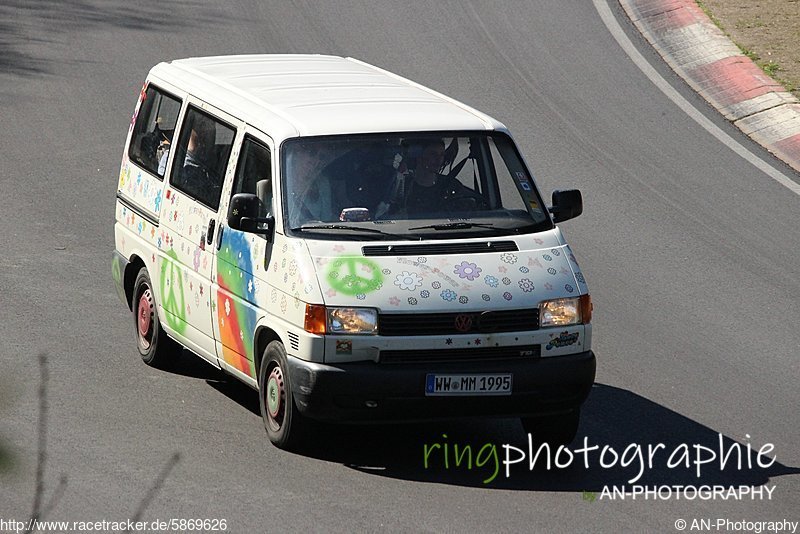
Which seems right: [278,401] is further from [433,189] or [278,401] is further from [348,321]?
[433,189]

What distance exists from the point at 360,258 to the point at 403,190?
2.29 feet

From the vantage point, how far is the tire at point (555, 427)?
24.1 feet

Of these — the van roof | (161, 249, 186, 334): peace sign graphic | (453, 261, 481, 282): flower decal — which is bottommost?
(161, 249, 186, 334): peace sign graphic

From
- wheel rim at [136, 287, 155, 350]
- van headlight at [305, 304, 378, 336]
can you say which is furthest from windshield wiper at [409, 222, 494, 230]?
wheel rim at [136, 287, 155, 350]

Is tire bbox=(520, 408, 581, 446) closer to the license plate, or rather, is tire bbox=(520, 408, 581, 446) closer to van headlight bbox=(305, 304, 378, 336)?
the license plate

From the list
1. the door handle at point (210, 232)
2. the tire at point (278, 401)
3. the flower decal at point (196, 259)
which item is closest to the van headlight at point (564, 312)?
the tire at point (278, 401)

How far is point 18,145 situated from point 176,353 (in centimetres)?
588

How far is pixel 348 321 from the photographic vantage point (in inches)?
267

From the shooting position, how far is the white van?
681cm

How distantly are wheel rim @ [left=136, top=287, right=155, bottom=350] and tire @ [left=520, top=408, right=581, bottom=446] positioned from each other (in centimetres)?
282

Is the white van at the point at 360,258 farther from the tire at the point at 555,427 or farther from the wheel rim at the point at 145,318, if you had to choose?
the wheel rim at the point at 145,318

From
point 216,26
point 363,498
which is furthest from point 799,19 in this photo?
point 363,498

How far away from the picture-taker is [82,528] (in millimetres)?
5891

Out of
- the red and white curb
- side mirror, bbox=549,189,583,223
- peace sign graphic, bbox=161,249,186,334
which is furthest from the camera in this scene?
the red and white curb
